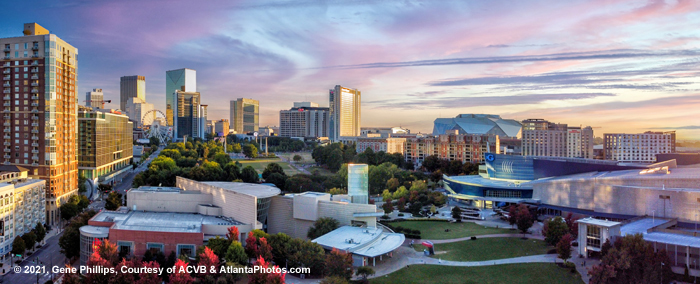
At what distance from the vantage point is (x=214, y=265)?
84.0ft

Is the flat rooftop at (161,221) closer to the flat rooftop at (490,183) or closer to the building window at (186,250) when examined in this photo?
the building window at (186,250)

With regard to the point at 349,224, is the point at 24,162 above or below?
above

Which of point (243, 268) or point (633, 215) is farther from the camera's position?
point (633, 215)

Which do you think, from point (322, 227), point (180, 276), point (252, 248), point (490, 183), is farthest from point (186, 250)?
point (490, 183)

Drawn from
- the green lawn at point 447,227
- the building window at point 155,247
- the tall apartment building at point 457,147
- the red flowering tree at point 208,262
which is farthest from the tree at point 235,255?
the tall apartment building at point 457,147

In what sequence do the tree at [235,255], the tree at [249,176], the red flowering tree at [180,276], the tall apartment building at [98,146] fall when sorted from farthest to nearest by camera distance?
the tall apartment building at [98,146] < the tree at [249,176] < the tree at [235,255] < the red flowering tree at [180,276]

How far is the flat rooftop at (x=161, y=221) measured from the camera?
33.0 m

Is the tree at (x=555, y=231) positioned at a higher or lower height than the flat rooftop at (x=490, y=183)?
lower

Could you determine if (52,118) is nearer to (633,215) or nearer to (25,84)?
(25,84)

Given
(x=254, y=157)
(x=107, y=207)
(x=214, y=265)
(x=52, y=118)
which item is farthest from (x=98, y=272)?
(x=254, y=157)

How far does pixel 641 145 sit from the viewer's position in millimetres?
97312

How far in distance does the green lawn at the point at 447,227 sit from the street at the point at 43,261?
2992 centimetres

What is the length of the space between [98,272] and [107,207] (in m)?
27.3

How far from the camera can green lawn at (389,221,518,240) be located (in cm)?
4072
